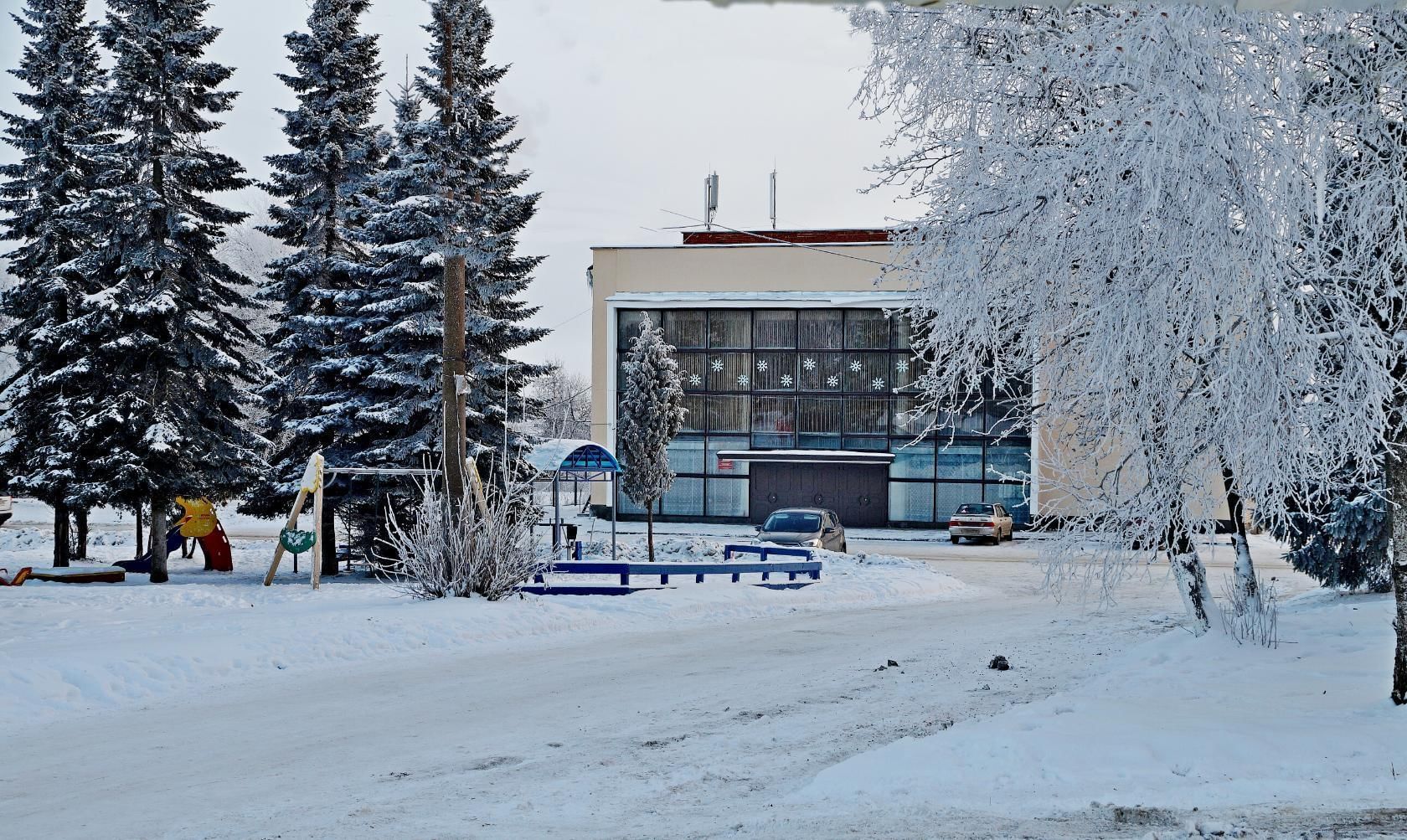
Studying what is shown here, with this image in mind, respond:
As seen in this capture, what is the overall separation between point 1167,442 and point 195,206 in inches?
893

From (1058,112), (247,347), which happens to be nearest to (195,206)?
(1058,112)

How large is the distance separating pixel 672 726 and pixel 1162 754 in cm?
378

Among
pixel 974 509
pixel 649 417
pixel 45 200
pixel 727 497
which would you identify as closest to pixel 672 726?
pixel 649 417

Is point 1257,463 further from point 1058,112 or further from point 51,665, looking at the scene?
point 51,665

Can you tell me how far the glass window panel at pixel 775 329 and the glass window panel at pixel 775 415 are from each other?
7.05 feet

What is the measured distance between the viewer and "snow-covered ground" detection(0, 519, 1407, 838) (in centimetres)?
716

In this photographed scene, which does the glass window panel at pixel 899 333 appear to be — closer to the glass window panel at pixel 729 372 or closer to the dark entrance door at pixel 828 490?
the dark entrance door at pixel 828 490

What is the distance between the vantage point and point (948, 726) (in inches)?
393

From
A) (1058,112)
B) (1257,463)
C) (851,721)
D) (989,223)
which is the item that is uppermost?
(1058,112)

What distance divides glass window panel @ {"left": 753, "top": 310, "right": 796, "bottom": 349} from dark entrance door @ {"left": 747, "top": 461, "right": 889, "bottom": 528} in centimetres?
→ 479

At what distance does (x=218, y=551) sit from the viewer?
28.9 m

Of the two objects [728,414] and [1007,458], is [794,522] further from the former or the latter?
[1007,458]

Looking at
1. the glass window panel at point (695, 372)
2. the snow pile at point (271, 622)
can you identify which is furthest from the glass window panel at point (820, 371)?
the snow pile at point (271, 622)

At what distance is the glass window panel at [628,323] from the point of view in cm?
4981
